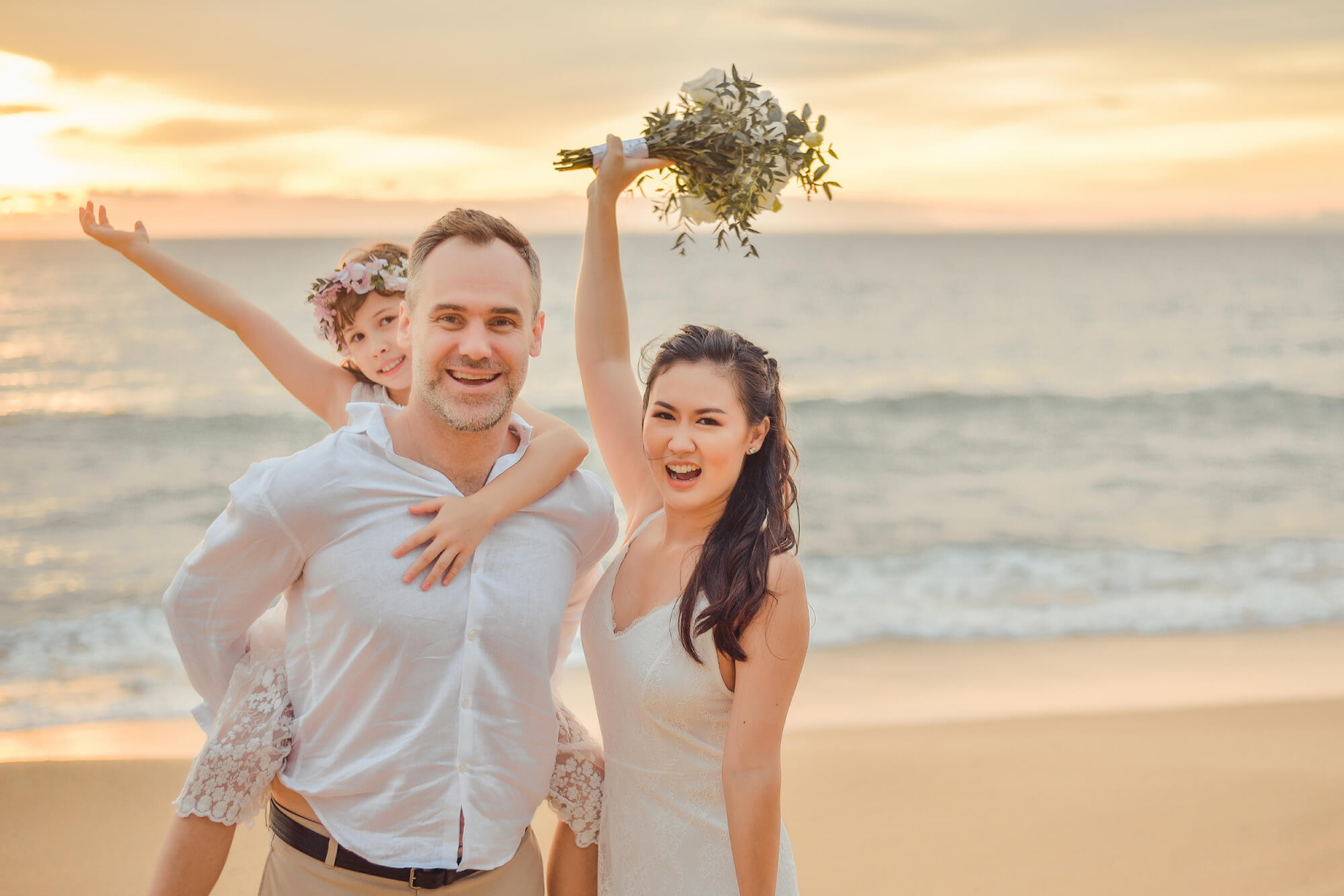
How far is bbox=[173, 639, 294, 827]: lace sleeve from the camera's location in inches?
97.3

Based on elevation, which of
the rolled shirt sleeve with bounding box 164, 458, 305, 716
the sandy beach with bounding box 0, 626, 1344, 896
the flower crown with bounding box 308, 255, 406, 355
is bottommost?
the sandy beach with bounding box 0, 626, 1344, 896

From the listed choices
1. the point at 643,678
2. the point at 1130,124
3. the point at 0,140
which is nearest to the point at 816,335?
the point at 1130,124

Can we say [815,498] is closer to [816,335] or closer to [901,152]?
[816,335]

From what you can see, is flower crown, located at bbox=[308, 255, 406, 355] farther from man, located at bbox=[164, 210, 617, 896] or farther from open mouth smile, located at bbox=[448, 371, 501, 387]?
open mouth smile, located at bbox=[448, 371, 501, 387]

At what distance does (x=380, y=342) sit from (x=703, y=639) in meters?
2.17

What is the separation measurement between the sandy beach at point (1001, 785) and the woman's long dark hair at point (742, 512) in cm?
306

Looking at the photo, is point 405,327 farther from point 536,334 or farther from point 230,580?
point 230,580

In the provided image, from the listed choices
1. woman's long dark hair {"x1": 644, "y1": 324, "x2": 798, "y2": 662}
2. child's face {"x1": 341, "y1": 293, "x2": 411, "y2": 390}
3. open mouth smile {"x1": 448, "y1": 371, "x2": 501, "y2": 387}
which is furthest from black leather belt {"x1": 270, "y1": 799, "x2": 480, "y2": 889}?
child's face {"x1": 341, "y1": 293, "x2": 411, "y2": 390}

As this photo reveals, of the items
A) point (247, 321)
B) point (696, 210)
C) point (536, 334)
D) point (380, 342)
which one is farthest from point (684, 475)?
point (247, 321)

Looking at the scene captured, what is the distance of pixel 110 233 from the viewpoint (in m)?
3.59

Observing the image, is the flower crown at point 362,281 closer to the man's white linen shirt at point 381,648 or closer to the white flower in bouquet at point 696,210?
the white flower in bouquet at point 696,210

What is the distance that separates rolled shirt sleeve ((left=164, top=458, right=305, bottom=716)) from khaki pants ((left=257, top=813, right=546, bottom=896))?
446mm

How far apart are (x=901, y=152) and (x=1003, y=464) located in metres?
19.7

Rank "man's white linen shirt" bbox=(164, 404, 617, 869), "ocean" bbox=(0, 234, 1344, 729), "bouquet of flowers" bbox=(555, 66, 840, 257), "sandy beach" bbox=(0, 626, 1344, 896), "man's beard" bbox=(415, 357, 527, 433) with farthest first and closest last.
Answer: "ocean" bbox=(0, 234, 1344, 729), "sandy beach" bbox=(0, 626, 1344, 896), "bouquet of flowers" bbox=(555, 66, 840, 257), "man's beard" bbox=(415, 357, 527, 433), "man's white linen shirt" bbox=(164, 404, 617, 869)
